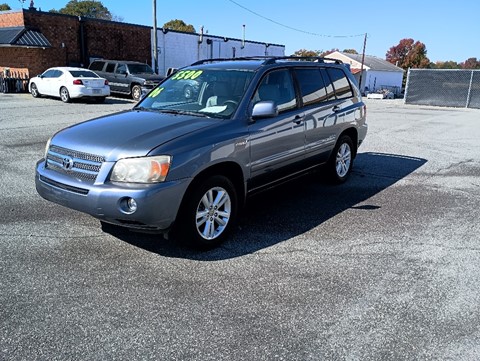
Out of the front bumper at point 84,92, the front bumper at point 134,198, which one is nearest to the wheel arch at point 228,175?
the front bumper at point 134,198

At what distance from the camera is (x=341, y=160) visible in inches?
267

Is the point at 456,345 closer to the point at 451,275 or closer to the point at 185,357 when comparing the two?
the point at 451,275

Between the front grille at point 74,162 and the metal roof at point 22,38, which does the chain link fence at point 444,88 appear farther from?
the front grille at point 74,162

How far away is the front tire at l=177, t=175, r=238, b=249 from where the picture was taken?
3.97 m

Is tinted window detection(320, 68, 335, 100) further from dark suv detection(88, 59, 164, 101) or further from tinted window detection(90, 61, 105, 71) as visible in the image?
tinted window detection(90, 61, 105, 71)

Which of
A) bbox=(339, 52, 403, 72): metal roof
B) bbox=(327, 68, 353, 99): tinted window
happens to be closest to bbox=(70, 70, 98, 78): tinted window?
bbox=(327, 68, 353, 99): tinted window

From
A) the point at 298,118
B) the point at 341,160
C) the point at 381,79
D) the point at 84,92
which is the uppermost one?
the point at 381,79

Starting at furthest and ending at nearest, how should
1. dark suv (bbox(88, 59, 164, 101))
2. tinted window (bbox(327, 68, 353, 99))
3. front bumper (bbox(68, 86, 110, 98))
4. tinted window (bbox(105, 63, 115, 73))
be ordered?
tinted window (bbox(105, 63, 115, 73)), dark suv (bbox(88, 59, 164, 101)), front bumper (bbox(68, 86, 110, 98)), tinted window (bbox(327, 68, 353, 99))

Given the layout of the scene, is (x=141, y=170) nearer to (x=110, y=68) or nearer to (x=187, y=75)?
(x=187, y=75)

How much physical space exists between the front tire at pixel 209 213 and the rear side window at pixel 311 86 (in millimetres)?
1912

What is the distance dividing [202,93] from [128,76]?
57.3ft

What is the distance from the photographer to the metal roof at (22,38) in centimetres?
2203

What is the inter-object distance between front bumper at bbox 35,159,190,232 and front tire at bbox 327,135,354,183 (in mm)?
3299

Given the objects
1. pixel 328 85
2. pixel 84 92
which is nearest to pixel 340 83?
pixel 328 85
